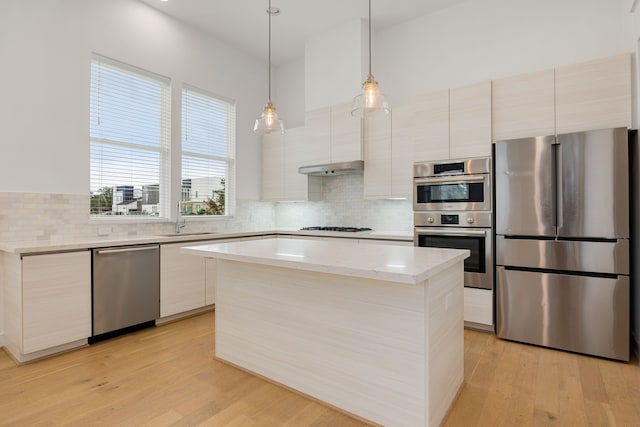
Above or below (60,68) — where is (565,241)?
below

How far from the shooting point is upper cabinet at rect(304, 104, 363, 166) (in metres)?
4.29

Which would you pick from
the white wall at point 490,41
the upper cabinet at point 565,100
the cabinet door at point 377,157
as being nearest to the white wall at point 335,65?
the white wall at point 490,41

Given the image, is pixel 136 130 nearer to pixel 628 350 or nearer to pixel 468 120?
pixel 468 120

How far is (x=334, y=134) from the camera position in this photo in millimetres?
4484

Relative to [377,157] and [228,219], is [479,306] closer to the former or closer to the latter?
[377,157]

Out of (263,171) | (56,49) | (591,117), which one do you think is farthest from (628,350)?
(56,49)

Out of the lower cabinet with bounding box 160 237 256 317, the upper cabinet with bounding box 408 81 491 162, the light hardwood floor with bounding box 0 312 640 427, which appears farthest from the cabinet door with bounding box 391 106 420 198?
the lower cabinet with bounding box 160 237 256 317

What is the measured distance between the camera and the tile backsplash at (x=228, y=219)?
2.99 metres

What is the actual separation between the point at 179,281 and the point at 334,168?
2.24 metres

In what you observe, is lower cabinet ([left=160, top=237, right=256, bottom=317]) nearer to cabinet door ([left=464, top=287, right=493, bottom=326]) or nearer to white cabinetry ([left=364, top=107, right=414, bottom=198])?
white cabinetry ([left=364, top=107, right=414, bottom=198])

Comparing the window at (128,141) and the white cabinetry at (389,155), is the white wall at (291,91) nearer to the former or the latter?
the white cabinetry at (389,155)

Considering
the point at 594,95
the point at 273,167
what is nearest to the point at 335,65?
the point at 273,167

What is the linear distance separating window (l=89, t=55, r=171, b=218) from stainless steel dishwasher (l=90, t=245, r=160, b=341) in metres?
0.72

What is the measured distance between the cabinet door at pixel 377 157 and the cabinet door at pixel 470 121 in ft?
2.67
